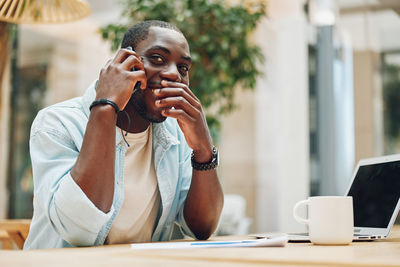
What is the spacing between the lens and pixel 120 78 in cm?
122

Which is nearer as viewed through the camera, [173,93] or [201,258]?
[201,258]

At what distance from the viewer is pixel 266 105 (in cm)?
564

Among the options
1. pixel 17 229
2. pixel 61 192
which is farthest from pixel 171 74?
pixel 17 229

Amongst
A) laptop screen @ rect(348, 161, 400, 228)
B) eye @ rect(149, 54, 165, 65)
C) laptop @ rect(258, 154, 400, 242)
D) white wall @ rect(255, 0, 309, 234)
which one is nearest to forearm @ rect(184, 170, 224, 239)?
laptop @ rect(258, 154, 400, 242)

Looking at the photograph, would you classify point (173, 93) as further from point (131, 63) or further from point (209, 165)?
point (209, 165)

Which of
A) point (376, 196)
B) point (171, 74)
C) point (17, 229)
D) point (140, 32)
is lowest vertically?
point (17, 229)

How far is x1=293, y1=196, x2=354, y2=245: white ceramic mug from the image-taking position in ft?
3.58

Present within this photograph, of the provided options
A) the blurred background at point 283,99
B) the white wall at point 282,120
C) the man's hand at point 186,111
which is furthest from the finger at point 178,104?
the white wall at point 282,120

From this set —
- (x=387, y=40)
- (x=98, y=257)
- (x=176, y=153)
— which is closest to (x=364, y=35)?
(x=387, y=40)

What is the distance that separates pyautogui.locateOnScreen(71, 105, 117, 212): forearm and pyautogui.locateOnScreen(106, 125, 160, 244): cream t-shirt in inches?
8.6

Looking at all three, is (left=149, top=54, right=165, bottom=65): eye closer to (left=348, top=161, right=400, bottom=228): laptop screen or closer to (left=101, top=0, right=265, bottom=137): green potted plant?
(left=348, top=161, right=400, bottom=228): laptop screen

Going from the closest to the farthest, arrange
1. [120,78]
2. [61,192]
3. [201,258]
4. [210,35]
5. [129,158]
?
[201,258]
[61,192]
[120,78]
[129,158]
[210,35]

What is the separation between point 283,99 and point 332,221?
400 centimetres

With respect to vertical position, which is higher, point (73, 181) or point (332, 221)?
point (73, 181)
